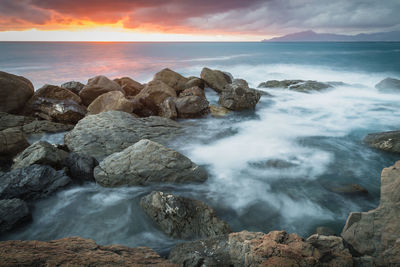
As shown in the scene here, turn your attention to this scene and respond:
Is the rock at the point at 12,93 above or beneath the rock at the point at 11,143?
above

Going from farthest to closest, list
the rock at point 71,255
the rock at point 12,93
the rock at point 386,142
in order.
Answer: the rock at point 12,93
the rock at point 386,142
the rock at point 71,255

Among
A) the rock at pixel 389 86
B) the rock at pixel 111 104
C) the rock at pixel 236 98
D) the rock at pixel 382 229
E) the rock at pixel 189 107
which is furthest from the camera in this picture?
the rock at pixel 389 86

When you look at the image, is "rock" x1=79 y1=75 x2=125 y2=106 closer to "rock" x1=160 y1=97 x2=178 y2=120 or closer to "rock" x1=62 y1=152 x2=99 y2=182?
"rock" x1=160 y1=97 x2=178 y2=120

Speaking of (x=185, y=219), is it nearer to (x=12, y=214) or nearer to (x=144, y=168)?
(x=144, y=168)

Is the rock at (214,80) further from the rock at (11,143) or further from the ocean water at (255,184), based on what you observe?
the rock at (11,143)

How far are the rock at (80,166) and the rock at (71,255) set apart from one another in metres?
2.33

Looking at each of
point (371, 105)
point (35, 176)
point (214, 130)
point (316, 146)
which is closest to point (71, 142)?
point (35, 176)

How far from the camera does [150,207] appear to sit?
3.66 m

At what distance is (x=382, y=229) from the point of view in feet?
8.57

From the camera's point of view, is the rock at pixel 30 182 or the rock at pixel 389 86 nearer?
the rock at pixel 30 182

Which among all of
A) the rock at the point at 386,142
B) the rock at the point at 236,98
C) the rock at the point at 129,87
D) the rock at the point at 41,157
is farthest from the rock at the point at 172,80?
the rock at the point at 386,142

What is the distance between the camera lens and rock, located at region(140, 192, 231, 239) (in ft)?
10.8

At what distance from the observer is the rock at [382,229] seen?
2409mm

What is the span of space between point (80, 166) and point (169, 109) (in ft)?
13.2
